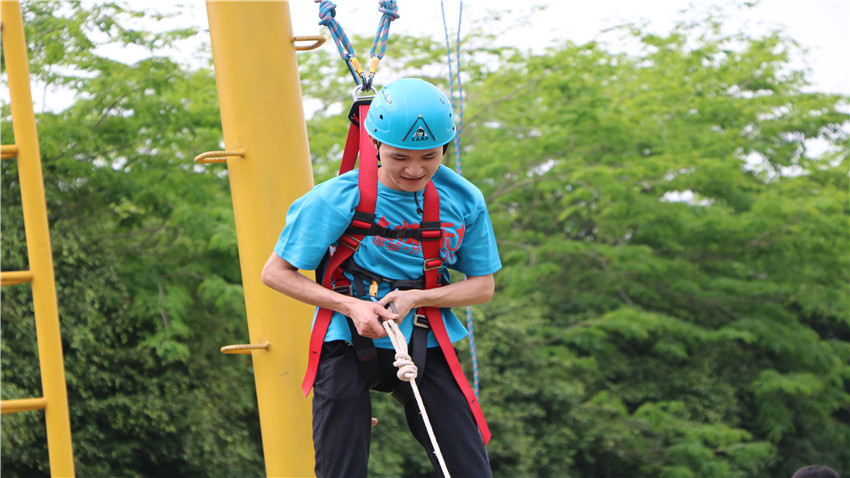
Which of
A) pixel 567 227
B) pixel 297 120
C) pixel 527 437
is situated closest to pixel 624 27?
pixel 567 227

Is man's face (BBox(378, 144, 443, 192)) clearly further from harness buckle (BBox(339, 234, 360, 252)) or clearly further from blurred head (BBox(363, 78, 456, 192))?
harness buckle (BBox(339, 234, 360, 252))

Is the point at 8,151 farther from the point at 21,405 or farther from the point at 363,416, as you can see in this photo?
the point at 363,416

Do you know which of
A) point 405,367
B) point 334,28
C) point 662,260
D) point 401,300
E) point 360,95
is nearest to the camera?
point 405,367

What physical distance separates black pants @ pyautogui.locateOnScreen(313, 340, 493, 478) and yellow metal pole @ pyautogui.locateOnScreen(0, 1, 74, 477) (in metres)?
0.66

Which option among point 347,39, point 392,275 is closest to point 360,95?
point 347,39

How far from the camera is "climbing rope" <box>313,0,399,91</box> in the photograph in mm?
2484

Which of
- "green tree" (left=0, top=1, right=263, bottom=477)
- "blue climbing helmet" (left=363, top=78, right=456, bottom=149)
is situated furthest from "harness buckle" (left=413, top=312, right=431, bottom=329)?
"green tree" (left=0, top=1, right=263, bottom=477)

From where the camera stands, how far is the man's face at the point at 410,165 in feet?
6.96

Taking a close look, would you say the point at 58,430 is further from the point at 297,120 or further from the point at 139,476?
the point at 139,476

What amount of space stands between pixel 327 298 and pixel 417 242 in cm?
26

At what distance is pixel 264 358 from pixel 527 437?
8.85 metres

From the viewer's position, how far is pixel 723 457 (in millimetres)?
11477

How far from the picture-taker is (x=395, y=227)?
2207mm

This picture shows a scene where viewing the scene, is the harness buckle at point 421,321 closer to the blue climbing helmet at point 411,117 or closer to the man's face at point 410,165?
the man's face at point 410,165
